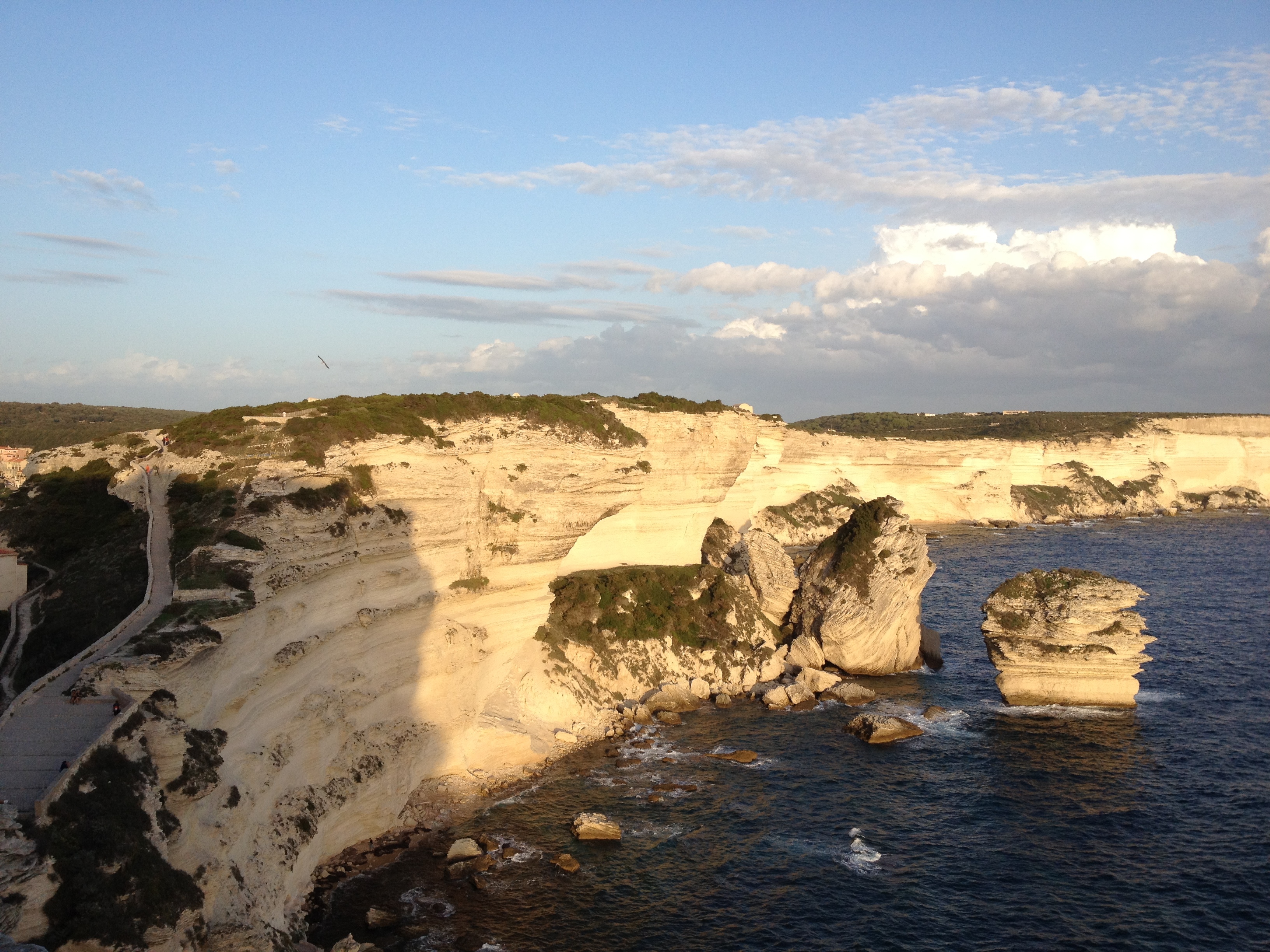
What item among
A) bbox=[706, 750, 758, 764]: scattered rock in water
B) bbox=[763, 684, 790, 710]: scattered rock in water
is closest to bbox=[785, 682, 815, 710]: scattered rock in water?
bbox=[763, 684, 790, 710]: scattered rock in water

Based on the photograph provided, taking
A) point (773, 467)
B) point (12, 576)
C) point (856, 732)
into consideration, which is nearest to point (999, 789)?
point (856, 732)

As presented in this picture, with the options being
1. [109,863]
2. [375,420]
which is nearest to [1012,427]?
[375,420]

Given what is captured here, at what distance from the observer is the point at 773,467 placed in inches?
3241

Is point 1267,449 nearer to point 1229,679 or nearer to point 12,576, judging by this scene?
point 1229,679

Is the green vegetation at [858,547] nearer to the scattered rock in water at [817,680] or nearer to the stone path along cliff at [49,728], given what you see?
the scattered rock in water at [817,680]

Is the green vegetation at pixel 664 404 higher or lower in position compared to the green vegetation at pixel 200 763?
higher

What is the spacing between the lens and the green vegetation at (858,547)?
48875 millimetres

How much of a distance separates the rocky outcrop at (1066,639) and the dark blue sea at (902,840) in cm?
118

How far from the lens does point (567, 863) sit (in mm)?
27094

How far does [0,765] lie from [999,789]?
31.9m

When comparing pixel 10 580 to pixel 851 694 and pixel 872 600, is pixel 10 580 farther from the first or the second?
pixel 872 600

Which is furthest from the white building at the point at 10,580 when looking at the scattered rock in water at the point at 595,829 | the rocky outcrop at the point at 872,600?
the rocky outcrop at the point at 872,600

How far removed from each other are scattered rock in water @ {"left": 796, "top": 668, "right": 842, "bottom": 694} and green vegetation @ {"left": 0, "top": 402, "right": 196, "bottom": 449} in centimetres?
5438

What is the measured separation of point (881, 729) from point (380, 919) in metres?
23.2
